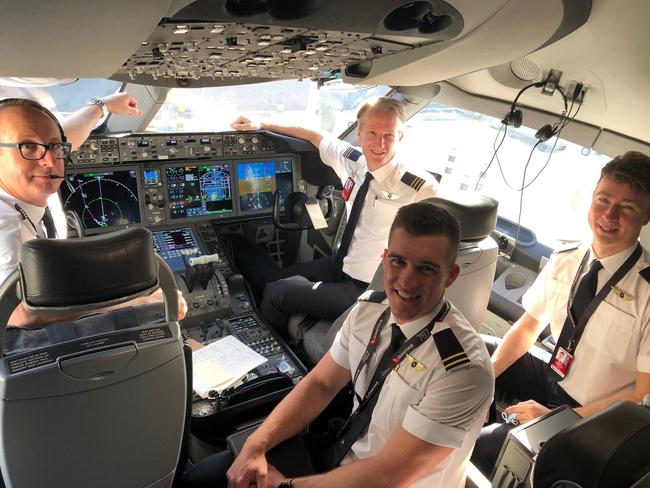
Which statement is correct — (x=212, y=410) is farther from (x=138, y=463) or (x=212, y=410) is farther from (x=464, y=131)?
(x=464, y=131)

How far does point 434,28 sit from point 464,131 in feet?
7.82

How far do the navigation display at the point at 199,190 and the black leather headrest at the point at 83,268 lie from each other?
1876 millimetres

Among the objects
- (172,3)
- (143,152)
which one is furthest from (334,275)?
(172,3)

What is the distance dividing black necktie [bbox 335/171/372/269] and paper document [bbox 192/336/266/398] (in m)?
0.79

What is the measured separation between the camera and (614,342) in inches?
63.5

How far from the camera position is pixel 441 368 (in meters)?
1.21

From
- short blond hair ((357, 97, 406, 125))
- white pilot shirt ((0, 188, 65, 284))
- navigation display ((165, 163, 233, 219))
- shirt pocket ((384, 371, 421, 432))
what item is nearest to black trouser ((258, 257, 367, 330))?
navigation display ((165, 163, 233, 219))

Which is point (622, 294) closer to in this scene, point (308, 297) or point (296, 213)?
point (308, 297)

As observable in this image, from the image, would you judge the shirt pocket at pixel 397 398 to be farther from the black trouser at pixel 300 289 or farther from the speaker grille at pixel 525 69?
the speaker grille at pixel 525 69

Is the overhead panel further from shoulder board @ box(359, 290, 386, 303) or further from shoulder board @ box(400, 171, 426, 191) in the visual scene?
shoulder board @ box(400, 171, 426, 191)

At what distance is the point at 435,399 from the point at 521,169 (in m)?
2.29

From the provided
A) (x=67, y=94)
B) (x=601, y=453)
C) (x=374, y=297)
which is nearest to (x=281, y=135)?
(x=67, y=94)

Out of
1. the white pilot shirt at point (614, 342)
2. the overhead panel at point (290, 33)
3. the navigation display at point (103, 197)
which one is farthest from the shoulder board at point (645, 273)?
the navigation display at point (103, 197)

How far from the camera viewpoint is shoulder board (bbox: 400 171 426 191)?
247 centimetres
